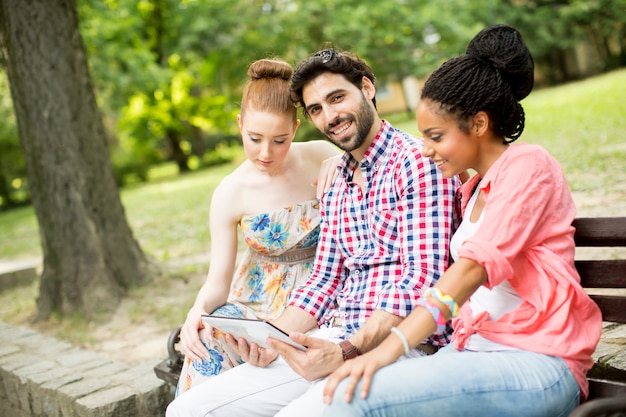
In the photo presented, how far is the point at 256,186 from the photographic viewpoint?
11.0 feet

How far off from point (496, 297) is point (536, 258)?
0.67 feet

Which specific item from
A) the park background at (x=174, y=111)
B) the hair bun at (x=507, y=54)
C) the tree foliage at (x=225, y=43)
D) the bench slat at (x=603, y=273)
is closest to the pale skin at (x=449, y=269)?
the hair bun at (x=507, y=54)

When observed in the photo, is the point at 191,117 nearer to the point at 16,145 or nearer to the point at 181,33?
the point at 181,33

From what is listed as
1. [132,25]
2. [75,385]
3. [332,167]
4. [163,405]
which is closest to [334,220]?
[332,167]

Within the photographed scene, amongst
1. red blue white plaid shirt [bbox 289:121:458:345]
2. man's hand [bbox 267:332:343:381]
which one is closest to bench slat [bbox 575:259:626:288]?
red blue white plaid shirt [bbox 289:121:458:345]

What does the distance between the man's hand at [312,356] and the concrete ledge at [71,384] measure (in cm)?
163

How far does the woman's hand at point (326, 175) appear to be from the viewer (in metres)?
3.07

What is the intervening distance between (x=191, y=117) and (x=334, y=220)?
24.8 meters

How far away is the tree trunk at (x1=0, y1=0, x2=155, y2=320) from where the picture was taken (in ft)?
21.4

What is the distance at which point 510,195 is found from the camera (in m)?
2.08

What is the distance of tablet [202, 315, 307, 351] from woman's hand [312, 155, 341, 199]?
2.54ft

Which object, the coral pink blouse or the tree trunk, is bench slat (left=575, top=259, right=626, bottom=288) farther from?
the tree trunk

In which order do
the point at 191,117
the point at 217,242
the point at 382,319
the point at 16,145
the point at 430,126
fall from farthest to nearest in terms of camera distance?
the point at 191,117, the point at 16,145, the point at 217,242, the point at 382,319, the point at 430,126

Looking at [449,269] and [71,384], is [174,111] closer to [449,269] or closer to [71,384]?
[71,384]
